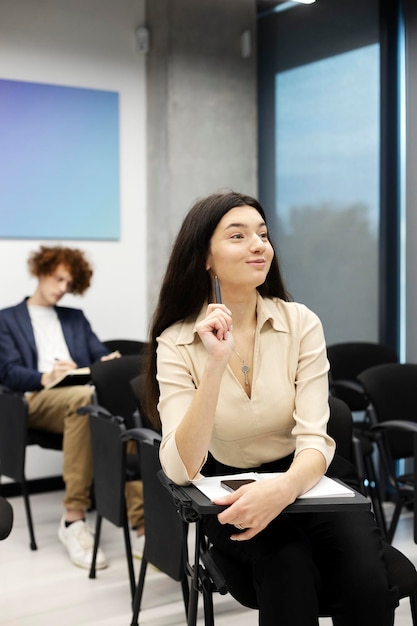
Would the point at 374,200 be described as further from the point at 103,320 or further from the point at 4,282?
the point at 4,282

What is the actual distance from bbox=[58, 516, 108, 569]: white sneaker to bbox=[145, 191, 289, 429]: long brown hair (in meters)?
1.66

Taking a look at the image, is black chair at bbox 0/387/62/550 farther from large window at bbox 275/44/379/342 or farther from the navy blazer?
large window at bbox 275/44/379/342

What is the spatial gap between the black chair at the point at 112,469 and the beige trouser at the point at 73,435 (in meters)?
0.38

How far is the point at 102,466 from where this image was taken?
11.6 feet

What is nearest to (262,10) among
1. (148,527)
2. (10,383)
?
(10,383)

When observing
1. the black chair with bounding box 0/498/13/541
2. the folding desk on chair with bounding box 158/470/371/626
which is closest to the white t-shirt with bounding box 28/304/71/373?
the black chair with bounding box 0/498/13/541

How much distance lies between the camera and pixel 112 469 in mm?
3414

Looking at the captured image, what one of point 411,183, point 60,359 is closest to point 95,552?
point 60,359

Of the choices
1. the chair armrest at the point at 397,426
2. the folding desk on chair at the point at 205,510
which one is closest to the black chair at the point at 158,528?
the folding desk on chair at the point at 205,510

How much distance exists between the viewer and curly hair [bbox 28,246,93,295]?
4.53 meters

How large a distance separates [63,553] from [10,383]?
898 millimetres

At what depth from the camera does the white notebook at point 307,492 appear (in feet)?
6.51

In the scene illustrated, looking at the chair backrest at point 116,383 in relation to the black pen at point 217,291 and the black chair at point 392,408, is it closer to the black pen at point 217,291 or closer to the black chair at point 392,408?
the black chair at point 392,408

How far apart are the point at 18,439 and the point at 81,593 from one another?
92 cm
